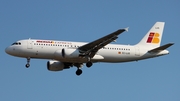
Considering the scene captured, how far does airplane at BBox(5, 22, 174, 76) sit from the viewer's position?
55094mm

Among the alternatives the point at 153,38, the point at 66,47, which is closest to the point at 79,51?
the point at 66,47

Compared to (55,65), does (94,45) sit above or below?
above

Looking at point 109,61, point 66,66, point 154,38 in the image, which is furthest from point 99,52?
point 154,38

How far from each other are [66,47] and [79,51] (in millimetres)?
1976

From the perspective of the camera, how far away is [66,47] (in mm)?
56562

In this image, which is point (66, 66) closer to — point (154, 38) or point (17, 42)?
point (17, 42)

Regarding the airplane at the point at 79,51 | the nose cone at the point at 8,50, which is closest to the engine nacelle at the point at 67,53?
the airplane at the point at 79,51

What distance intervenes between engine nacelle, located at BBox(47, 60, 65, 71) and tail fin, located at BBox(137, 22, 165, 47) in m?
11.6

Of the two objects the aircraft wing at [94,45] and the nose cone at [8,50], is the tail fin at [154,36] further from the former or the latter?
the nose cone at [8,50]

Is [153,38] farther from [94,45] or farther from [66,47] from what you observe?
[66,47]

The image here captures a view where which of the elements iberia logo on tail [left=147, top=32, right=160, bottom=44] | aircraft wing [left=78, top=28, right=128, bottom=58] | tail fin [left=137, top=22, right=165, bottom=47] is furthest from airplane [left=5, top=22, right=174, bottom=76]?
iberia logo on tail [left=147, top=32, right=160, bottom=44]

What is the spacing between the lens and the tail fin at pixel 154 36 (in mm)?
62750

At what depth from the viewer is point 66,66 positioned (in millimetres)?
61438

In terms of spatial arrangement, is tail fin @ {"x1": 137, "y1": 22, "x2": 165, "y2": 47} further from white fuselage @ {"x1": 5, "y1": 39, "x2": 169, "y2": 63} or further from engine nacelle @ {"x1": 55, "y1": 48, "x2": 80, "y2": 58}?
engine nacelle @ {"x1": 55, "y1": 48, "x2": 80, "y2": 58}
